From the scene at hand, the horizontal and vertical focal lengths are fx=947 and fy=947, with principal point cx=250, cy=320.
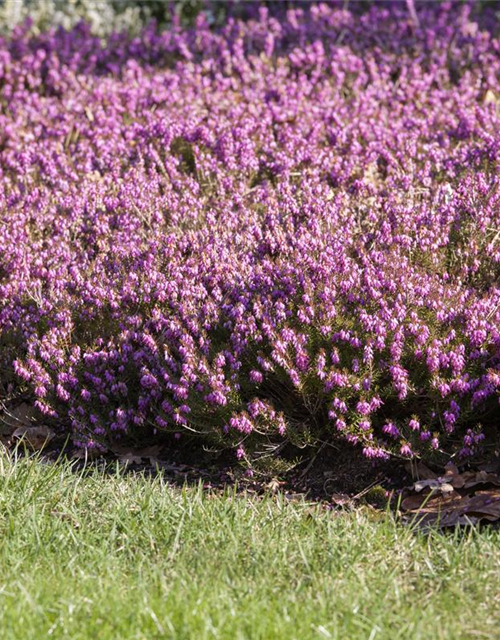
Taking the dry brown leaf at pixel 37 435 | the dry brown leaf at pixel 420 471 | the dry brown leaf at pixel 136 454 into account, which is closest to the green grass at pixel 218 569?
the dry brown leaf at pixel 420 471

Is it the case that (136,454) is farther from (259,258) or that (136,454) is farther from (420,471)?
(420,471)

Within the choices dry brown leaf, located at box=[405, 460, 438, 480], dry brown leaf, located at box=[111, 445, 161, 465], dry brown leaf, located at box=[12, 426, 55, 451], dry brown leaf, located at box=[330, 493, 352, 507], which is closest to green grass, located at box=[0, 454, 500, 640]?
dry brown leaf, located at box=[330, 493, 352, 507]

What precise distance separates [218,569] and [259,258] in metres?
2.42

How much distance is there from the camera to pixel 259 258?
5793mm

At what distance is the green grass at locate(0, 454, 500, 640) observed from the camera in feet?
11.0

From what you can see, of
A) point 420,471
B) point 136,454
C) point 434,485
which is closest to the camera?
point 434,485

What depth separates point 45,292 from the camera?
607cm

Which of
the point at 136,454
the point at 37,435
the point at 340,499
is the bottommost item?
the point at 37,435

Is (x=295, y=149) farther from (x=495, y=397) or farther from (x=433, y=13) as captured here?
(x=433, y=13)

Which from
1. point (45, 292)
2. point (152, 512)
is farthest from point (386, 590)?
point (45, 292)

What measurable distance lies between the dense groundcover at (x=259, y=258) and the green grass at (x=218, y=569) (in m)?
0.68

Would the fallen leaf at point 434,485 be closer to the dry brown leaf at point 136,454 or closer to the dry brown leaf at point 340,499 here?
the dry brown leaf at point 340,499

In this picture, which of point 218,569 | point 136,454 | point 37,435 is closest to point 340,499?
point 218,569

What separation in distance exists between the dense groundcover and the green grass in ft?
2.22
